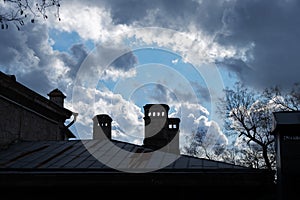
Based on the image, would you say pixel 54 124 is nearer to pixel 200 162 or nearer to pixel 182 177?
pixel 200 162

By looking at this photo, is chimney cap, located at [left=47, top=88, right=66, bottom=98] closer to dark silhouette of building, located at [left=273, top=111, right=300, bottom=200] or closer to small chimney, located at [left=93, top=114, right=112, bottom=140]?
small chimney, located at [left=93, top=114, right=112, bottom=140]

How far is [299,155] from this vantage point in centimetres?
1106

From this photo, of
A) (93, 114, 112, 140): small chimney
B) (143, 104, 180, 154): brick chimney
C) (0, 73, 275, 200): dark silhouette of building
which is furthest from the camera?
(93, 114, 112, 140): small chimney

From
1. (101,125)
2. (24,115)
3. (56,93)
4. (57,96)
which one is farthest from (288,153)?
(101,125)

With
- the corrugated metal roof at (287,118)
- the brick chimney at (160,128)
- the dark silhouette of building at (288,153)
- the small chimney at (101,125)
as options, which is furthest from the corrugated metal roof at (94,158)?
the small chimney at (101,125)

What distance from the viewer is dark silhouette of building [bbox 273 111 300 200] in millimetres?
10648

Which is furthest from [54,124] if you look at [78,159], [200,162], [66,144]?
[200,162]

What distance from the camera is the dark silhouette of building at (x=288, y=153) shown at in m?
10.6

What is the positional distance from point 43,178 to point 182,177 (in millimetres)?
2929

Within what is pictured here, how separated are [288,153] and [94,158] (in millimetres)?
5440

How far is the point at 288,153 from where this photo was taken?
11109 millimetres

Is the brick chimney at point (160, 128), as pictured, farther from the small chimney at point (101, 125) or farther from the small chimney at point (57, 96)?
the small chimney at point (57, 96)

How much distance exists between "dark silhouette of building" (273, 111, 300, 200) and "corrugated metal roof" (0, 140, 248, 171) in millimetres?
2162

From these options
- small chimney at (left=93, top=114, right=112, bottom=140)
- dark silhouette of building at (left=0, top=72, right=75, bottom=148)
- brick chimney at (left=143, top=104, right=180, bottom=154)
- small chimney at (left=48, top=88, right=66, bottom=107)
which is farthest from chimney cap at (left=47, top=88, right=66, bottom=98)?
small chimney at (left=93, top=114, right=112, bottom=140)
